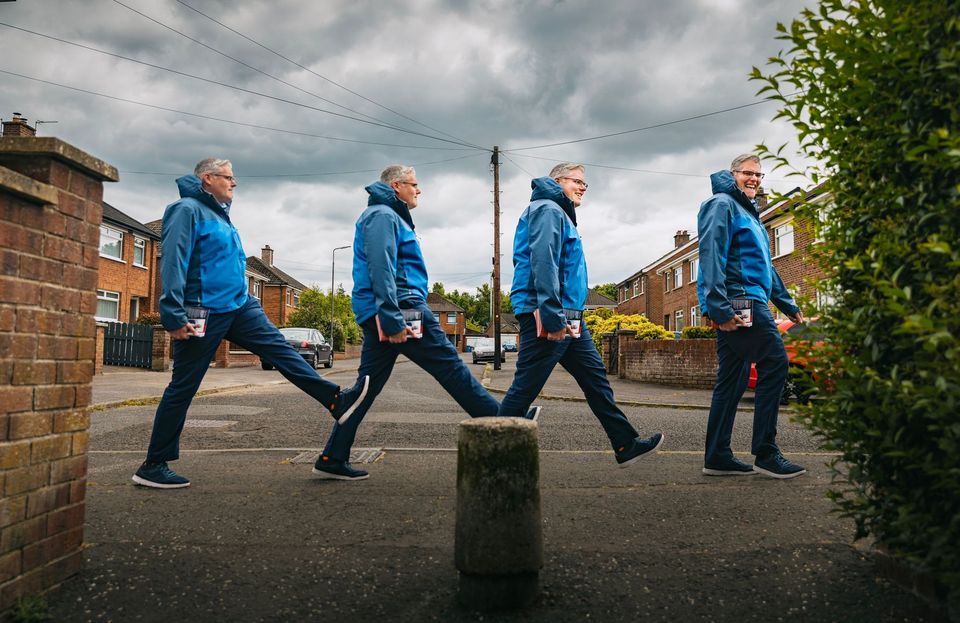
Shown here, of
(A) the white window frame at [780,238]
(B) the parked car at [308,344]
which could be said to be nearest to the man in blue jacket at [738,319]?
(B) the parked car at [308,344]

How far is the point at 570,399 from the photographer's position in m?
11.3

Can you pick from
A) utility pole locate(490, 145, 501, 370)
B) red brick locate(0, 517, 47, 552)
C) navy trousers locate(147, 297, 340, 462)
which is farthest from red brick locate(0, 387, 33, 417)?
utility pole locate(490, 145, 501, 370)

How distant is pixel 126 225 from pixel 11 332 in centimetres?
3154

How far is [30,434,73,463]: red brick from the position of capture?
2355 millimetres

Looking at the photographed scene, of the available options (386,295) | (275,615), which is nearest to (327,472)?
(386,295)

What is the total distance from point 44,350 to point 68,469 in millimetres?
484

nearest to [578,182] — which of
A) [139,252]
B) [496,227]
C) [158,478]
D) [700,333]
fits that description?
[158,478]

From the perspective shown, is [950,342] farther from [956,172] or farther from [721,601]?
[721,601]

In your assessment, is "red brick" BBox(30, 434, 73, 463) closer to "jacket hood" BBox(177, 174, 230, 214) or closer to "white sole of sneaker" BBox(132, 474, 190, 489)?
"white sole of sneaker" BBox(132, 474, 190, 489)

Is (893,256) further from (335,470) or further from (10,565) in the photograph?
(335,470)

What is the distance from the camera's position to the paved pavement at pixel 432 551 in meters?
2.34

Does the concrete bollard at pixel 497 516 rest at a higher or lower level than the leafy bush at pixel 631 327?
lower

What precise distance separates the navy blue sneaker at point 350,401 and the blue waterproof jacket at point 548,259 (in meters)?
1.11

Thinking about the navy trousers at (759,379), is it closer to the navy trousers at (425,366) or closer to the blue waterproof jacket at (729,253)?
the blue waterproof jacket at (729,253)
